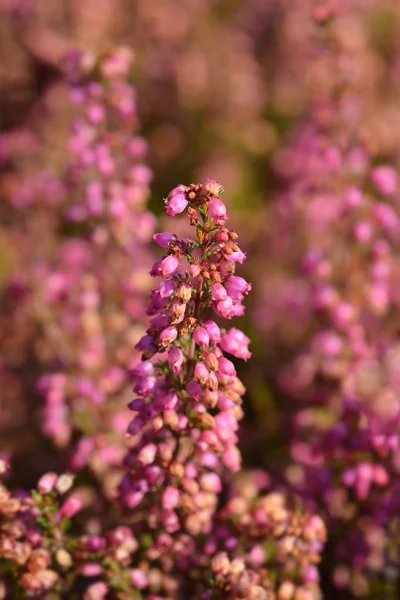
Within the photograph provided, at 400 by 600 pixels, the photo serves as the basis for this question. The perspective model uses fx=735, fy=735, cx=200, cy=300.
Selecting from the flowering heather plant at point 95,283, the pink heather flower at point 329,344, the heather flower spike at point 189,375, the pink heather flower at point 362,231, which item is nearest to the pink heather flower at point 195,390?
the heather flower spike at point 189,375

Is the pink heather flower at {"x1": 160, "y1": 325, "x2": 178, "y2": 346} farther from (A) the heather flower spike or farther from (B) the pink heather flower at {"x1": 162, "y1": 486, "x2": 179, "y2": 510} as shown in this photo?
(B) the pink heather flower at {"x1": 162, "y1": 486, "x2": 179, "y2": 510}

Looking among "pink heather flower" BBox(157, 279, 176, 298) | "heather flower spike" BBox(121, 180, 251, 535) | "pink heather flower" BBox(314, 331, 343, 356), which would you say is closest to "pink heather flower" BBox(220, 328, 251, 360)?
"heather flower spike" BBox(121, 180, 251, 535)

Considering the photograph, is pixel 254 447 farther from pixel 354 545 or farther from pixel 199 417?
pixel 199 417

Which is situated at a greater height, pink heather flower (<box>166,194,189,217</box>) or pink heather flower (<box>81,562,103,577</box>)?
pink heather flower (<box>166,194,189,217</box>)

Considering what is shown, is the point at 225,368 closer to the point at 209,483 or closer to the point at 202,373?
the point at 202,373

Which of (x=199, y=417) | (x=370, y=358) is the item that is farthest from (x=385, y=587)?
(x=199, y=417)

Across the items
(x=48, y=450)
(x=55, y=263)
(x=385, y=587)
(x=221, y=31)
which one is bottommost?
(x=385, y=587)
